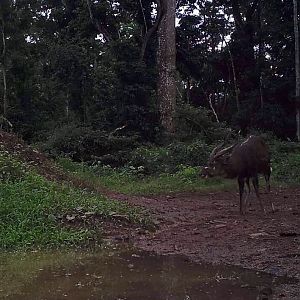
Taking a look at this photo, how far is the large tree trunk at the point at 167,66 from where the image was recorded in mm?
22266

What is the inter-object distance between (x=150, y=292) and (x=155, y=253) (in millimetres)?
1815

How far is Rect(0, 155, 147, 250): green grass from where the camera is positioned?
27.4ft

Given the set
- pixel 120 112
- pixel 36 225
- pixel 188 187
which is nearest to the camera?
pixel 36 225

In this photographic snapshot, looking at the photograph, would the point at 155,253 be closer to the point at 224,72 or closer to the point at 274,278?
the point at 274,278

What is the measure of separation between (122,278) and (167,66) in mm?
16752

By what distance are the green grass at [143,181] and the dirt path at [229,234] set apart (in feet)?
6.83

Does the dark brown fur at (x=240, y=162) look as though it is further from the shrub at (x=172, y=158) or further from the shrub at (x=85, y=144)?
the shrub at (x=85, y=144)

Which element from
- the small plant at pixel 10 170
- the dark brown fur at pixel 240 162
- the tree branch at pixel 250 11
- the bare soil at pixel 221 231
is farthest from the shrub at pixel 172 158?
the tree branch at pixel 250 11

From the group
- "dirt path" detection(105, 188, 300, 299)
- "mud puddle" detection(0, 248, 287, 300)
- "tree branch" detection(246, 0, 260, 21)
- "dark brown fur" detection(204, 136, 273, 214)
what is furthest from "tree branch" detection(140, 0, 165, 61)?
"mud puddle" detection(0, 248, 287, 300)

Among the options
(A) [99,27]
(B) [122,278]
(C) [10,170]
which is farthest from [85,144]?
(B) [122,278]

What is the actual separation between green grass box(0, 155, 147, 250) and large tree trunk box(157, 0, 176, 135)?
11091 millimetres

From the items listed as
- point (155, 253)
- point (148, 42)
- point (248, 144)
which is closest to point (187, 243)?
point (155, 253)

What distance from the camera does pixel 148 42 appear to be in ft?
79.4

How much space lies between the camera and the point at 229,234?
8.43m
